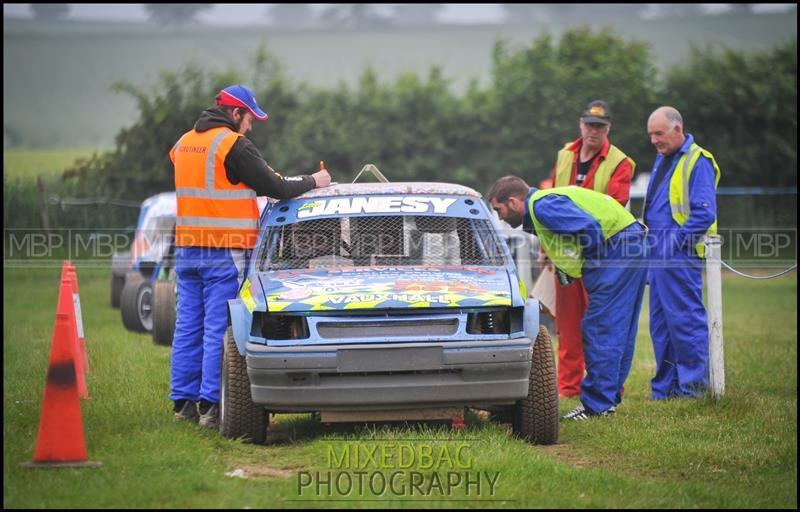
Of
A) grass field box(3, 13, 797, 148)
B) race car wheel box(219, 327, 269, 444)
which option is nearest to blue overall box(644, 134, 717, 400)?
race car wheel box(219, 327, 269, 444)

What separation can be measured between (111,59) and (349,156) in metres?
23.9

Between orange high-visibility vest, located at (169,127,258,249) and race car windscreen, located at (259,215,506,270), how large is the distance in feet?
0.75

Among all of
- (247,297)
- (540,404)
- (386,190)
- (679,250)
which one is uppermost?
(386,190)

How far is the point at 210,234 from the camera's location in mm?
7863

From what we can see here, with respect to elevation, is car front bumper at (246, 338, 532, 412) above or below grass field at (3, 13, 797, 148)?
below

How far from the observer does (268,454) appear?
23.1ft

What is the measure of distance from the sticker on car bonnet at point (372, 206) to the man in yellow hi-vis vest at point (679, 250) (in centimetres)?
200

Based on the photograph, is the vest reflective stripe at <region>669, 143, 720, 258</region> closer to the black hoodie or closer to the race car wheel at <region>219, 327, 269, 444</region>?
the black hoodie

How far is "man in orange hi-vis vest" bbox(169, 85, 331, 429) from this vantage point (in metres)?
7.80

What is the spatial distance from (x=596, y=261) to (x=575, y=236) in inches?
9.9

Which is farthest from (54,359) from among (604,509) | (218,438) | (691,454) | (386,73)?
(386,73)

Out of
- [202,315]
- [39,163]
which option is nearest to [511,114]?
[39,163]

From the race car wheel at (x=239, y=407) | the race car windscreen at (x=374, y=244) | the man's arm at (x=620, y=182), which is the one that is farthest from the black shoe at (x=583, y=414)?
the race car wheel at (x=239, y=407)

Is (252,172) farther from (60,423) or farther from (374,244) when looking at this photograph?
(60,423)
